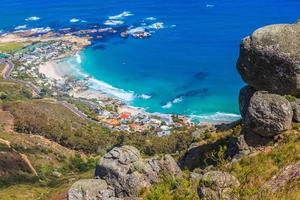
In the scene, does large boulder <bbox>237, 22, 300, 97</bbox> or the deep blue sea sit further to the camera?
the deep blue sea

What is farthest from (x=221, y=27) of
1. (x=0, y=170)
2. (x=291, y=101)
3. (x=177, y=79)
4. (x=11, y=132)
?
(x=291, y=101)

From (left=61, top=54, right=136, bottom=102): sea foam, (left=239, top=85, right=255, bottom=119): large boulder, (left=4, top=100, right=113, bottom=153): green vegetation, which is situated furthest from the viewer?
(left=61, top=54, right=136, bottom=102): sea foam

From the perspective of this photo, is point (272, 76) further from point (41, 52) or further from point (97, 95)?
point (41, 52)

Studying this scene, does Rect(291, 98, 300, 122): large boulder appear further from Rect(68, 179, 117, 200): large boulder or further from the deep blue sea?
the deep blue sea

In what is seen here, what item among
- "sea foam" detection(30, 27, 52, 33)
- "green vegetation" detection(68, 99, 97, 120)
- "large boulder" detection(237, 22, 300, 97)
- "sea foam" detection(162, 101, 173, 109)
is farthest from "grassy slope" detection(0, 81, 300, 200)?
"sea foam" detection(30, 27, 52, 33)

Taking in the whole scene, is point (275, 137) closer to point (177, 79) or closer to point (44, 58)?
point (177, 79)

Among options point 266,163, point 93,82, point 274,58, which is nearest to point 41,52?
point 93,82

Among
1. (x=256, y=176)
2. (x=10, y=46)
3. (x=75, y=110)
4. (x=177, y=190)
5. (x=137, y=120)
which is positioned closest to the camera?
(x=177, y=190)
